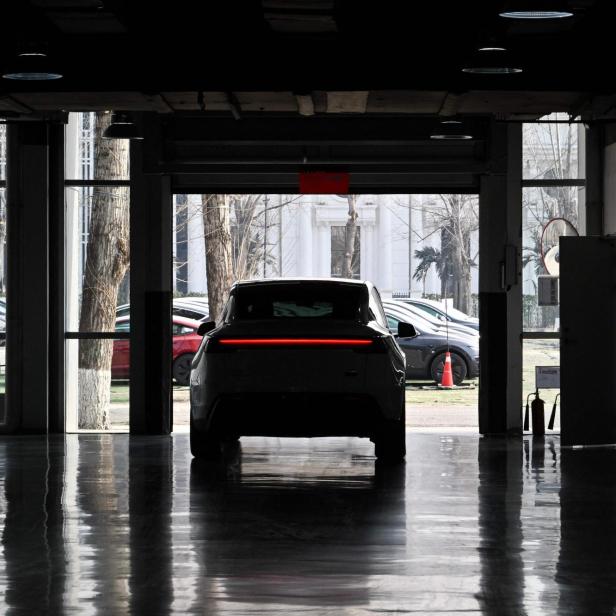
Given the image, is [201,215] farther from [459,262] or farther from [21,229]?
[21,229]

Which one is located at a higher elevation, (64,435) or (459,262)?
(459,262)

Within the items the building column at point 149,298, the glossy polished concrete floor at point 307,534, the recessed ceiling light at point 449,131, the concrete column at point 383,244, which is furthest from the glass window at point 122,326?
the concrete column at point 383,244

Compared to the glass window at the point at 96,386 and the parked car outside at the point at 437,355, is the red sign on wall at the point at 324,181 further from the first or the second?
the parked car outside at the point at 437,355

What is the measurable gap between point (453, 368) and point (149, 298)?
6.47 metres

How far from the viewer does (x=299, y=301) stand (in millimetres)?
11234

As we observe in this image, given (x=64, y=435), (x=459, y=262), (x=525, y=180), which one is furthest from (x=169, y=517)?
(x=459, y=262)

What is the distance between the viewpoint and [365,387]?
10.2m

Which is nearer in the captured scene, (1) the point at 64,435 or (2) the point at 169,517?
(2) the point at 169,517

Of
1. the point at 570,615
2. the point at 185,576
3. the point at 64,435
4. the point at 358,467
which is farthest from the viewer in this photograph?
the point at 64,435

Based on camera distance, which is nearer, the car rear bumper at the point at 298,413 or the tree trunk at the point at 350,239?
the car rear bumper at the point at 298,413

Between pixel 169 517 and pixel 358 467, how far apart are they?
3.24 m

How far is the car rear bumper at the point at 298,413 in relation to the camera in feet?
33.6

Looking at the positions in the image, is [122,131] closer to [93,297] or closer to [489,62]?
[93,297]

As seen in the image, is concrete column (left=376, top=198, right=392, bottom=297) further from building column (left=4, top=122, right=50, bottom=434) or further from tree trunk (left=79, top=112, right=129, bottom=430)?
building column (left=4, top=122, right=50, bottom=434)
